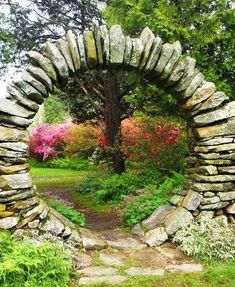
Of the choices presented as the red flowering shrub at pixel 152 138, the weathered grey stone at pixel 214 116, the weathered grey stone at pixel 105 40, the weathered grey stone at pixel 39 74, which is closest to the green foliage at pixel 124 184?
the red flowering shrub at pixel 152 138

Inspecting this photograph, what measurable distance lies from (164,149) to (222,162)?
3043 mm

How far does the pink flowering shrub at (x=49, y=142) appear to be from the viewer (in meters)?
18.5

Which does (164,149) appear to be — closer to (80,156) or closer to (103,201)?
(103,201)

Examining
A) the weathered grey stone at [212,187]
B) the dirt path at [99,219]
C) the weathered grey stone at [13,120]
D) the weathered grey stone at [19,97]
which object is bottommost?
the dirt path at [99,219]

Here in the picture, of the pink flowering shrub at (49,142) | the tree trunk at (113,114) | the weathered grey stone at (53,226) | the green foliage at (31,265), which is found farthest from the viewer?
the pink flowering shrub at (49,142)

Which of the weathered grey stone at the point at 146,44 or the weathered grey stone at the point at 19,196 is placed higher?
the weathered grey stone at the point at 146,44

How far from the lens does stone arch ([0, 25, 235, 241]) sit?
4922 mm

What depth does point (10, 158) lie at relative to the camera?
4.91 m

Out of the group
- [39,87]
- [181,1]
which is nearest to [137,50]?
[39,87]

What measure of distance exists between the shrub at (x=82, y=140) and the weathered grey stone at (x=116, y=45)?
9869 millimetres

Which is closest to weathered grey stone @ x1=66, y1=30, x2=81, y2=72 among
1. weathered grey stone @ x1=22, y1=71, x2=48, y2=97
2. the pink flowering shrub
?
weathered grey stone @ x1=22, y1=71, x2=48, y2=97

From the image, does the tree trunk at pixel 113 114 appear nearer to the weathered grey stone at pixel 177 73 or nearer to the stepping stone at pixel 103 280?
the weathered grey stone at pixel 177 73

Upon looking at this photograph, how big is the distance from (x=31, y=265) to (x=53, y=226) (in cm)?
118

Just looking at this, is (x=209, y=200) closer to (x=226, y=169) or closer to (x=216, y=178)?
(x=216, y=178)
